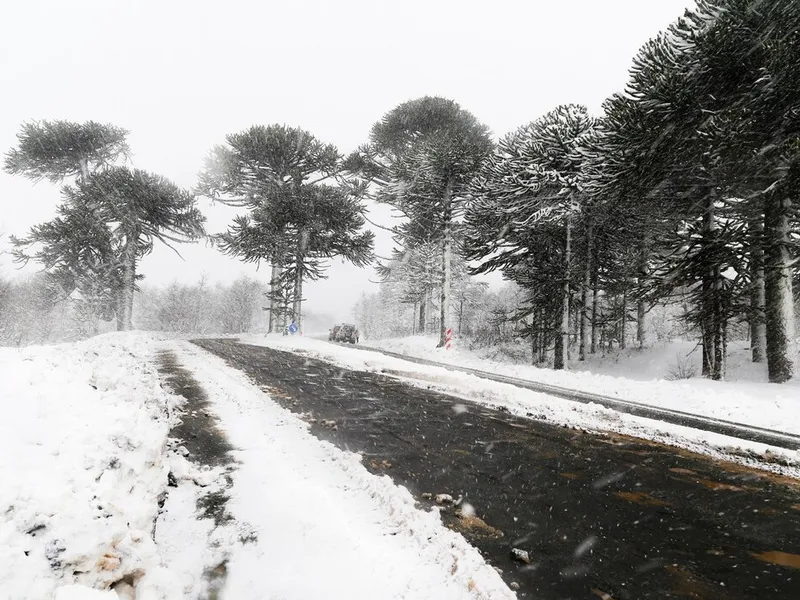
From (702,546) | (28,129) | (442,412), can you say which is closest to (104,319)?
(28,129)

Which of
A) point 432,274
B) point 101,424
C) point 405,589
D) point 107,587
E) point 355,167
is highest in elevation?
point 355,167

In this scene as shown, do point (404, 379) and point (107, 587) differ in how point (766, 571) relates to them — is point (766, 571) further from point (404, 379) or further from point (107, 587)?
point (404, 379)

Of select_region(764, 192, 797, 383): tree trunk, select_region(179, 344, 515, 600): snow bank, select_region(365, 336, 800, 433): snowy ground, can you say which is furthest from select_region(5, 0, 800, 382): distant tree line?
select_region(179, 344, 515, 600): snow bank

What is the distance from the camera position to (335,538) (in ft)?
9.11

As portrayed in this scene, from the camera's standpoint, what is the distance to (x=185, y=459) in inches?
159

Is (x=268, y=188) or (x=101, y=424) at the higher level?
(x=268, y=188)

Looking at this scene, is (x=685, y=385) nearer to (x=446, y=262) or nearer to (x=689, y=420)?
(x=689, y=420)

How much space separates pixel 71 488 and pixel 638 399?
9271 mm

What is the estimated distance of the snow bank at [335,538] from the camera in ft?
7.43

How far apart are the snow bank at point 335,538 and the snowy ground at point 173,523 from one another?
0.4 inches

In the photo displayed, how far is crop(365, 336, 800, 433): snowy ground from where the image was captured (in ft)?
23.9

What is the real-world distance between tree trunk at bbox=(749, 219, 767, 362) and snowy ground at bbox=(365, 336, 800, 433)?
68 centimetres

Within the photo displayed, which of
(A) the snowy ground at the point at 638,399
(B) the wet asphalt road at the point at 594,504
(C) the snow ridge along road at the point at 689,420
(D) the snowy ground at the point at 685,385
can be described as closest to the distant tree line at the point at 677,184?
(D) the snowy ground at the point at 685,385

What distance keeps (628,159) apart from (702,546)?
10.4m
